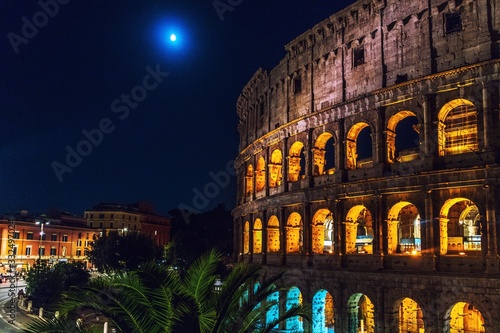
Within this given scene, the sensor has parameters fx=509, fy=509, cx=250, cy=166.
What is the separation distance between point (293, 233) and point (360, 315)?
6.22 metres

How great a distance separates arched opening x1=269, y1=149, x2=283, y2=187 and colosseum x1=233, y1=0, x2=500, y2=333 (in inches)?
50.7

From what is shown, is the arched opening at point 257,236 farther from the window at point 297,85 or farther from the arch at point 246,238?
the window at point 297,85

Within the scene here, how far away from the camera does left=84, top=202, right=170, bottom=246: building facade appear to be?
102062 mm

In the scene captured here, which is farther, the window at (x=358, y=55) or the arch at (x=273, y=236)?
the arch at (x=273, y=236)

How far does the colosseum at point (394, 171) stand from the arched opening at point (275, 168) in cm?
129

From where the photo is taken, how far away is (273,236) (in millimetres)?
32531

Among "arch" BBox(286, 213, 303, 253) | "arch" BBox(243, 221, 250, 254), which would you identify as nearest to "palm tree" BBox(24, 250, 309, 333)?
"arch" BBox(286, 213, 303, 253)

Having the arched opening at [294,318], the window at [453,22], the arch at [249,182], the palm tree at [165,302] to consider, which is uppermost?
the window at [453,22]

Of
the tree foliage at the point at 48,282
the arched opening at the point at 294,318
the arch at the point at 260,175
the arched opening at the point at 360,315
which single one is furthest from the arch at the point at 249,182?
the tree foliage at the point at 48,282

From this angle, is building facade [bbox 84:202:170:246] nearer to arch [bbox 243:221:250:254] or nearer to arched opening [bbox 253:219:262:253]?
arch [bbox 243:221:250:254]

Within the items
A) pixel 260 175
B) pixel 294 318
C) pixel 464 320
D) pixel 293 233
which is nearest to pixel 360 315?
pixel 294 318

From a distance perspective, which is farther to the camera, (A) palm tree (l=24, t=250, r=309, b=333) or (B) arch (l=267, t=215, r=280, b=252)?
(B) arch (l=267, t=215, r=280, b=252)

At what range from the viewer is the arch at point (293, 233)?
30177mm

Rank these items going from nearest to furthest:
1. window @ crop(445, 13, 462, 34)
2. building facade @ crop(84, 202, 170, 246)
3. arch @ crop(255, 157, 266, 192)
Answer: window @ crop(445, 13, 462, 34) < arch @ crop(255, 157, 266, 192) < building facade @ crop(84, 202, 170, 246)
